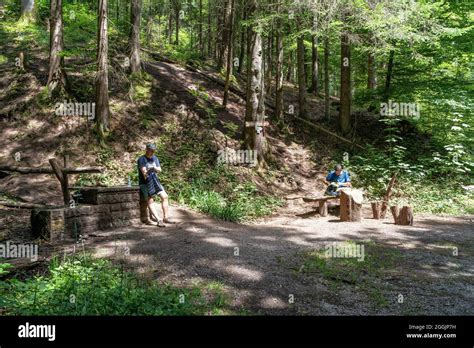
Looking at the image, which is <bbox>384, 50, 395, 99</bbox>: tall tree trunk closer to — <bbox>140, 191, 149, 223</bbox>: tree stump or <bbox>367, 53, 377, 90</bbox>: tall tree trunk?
<bbox>367, 53, 377, 90</bbox>: tall tree trunk

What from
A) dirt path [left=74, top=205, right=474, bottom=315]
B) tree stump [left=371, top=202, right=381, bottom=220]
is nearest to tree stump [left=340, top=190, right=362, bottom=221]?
tree stump [left=371, top=202, right=381, bottom=220]

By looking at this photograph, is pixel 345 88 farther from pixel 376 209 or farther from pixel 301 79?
pixel 376 209

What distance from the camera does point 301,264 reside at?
21.9 ft

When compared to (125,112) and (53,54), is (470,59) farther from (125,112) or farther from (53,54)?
(53,54)

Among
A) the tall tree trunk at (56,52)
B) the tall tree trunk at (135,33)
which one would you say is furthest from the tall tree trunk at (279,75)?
the tall tree trunk at (56,52)

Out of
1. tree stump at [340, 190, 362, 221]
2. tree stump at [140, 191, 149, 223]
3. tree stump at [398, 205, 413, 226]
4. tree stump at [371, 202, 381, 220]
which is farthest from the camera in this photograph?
tree stump at [371, 202, 381, 220]

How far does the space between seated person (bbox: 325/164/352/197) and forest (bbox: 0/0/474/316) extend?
133 millimetres

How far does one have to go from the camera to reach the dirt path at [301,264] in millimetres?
5102

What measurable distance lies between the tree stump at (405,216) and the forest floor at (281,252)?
351 millimetres

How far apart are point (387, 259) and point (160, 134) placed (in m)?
10.2

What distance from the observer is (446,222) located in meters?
11.1

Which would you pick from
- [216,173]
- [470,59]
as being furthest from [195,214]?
[470,59]

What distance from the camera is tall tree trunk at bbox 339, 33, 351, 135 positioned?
709 inches
